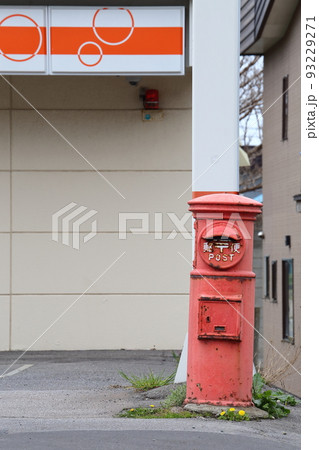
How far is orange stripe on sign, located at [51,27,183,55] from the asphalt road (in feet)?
11.8

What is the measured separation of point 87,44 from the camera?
35.1 ft

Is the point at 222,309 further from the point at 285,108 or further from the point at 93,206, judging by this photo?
the point at 285,108

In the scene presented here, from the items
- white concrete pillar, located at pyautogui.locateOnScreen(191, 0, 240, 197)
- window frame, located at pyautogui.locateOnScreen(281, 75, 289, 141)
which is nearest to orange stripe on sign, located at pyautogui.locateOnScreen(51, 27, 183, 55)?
white concrete pillar, located at pyautogui.locateOnScreen(191, 0, 240, 197)

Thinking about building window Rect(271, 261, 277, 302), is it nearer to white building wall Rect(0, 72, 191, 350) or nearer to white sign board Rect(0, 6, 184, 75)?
white building wall Rect(0, 72, 191, 350)

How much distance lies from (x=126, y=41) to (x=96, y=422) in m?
5.64

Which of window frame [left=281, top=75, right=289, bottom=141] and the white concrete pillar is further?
window frame [left=281, top=75, right=289, bottom=141]

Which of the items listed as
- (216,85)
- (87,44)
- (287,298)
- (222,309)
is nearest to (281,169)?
(287,298)

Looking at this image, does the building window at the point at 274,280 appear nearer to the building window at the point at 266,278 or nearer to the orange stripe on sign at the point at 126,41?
the building window at the point at 266,278

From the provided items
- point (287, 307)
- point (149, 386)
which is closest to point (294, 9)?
point (287, 307)

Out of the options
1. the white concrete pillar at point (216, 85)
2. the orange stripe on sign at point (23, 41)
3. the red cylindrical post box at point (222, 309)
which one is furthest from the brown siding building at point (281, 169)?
the red cylindrical post box at point (222, 309)

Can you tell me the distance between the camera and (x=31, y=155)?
1199 centimetres

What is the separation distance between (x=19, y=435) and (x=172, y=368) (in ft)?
13.5

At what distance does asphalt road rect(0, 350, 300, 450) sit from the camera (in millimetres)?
5527

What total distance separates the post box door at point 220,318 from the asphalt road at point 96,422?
61 cm
